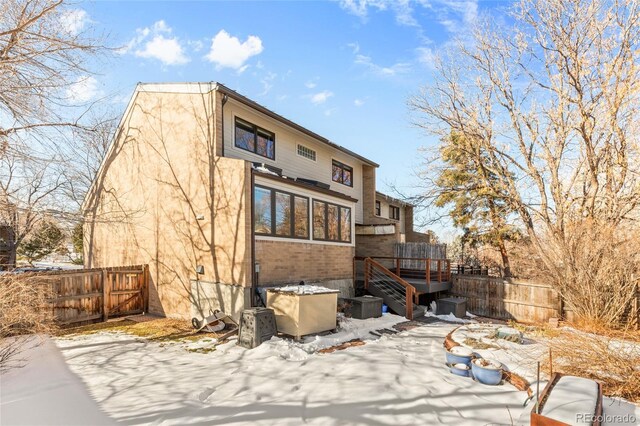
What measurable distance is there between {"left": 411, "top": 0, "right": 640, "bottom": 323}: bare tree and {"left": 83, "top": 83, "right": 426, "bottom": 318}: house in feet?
22.1

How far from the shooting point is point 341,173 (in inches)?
682

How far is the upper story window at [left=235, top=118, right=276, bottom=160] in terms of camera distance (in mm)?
11695

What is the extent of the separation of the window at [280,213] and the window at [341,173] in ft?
18.0

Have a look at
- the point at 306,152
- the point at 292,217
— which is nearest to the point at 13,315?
the point at 292,217

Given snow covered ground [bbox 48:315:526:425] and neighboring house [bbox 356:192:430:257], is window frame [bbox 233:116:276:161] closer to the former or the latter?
snow covered ground [bbox 48:315:526:425]

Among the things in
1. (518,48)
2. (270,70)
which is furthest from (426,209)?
(270,70)

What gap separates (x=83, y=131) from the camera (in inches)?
367

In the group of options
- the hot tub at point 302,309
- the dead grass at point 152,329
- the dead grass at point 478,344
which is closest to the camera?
the dead grass at point 478,344

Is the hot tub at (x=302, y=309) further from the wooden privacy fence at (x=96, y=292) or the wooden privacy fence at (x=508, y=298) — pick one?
the wooden privacy fence at (x=508, y=298)

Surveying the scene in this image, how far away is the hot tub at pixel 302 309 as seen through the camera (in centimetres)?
832

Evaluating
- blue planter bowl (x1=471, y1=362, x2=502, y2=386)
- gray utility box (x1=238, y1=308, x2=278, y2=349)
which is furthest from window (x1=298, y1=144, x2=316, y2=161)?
blue planter bowl (x1=471, y1=362, x2=502, y2=386)

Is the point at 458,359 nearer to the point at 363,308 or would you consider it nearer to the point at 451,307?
the point at 363,308

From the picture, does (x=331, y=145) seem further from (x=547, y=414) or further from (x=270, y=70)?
(x=547, y=414)

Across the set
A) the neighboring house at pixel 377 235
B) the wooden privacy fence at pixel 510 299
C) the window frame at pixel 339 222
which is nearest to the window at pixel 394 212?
the neighboring house at pixel 377 235
